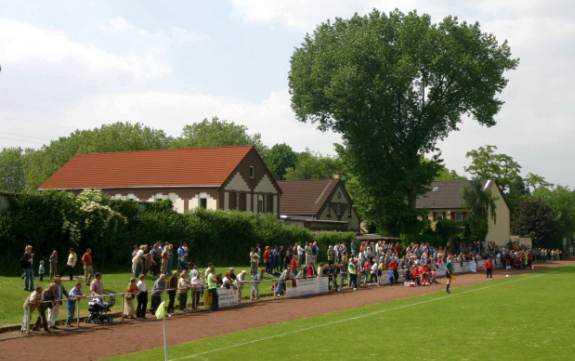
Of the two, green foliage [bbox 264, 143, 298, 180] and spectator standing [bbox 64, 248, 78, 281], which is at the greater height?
green foliage [bbox 264, 143, 298, 180]

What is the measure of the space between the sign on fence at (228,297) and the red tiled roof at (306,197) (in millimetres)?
42727

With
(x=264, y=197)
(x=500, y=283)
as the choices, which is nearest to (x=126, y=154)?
(x=264, y=197)

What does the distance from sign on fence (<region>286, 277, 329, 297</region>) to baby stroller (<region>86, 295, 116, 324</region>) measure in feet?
38.0

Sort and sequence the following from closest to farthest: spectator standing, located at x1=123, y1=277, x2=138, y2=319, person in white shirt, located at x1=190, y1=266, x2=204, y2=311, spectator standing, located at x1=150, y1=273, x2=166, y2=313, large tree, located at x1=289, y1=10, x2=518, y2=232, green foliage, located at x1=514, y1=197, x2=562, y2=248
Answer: spectator standing, located at x1=123, y1=277, x2=138, y2=319 → spectator standing, located at x1=150, y1=273, x2=166, y2=313 → person in white shirt, located at x1=190, y1=266, x2=204, y2=311 → large tree, located at x1=289, y1=10, x2=518, y2=232 → green foliage, located at x1=514, y1=197, x2=562, y2=248

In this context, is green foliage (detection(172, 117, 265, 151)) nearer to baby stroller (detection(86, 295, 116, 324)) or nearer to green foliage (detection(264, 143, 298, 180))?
green foliage (detection(264, 143, 298, 180))

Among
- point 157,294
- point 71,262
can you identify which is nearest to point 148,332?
point 157,294

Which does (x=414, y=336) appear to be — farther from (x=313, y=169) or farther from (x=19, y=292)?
(x=313, y=169)

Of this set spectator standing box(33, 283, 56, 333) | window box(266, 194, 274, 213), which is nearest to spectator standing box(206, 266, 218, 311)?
spectator standing box(33, 283, 56, 333)

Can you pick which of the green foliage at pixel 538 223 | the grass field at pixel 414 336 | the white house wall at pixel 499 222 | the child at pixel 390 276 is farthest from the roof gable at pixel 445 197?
the grass field at pixel 414 336

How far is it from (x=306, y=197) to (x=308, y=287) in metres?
39.8

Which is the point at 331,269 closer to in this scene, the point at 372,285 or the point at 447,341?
the point at 372,285

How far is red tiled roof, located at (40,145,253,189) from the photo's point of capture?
59.5 metres

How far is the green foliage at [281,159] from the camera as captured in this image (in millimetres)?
128500

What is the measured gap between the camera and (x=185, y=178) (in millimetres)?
59531
